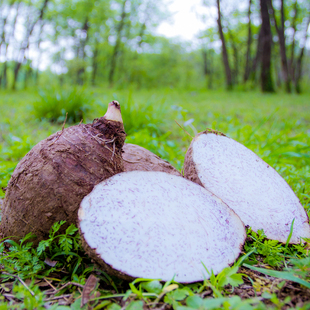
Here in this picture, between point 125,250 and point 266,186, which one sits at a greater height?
point 266,186

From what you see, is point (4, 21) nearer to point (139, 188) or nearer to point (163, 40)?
point (163, 40)

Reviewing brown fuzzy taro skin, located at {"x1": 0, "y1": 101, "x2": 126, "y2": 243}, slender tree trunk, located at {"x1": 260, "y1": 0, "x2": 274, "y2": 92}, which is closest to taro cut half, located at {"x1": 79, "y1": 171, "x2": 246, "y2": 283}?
brown fuzzy taro skin, located at {"x1": 0, "y1": 101, "x2": 126, "y2": 243}

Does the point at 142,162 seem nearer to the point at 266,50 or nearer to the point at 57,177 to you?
the point at 57,177

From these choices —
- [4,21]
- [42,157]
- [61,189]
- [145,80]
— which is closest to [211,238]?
[61,189]

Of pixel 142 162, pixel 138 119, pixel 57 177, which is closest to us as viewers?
pixel 57 177

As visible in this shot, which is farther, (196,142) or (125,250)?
(196,142)

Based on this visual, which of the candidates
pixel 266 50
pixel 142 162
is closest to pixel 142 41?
pixel 266 50

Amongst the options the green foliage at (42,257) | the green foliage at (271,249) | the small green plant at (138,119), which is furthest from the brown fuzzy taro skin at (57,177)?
the small green plant at (138,119)

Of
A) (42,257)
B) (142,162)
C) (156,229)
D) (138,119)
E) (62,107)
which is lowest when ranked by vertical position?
(42,257)
